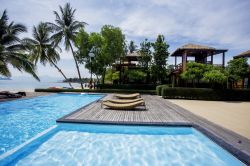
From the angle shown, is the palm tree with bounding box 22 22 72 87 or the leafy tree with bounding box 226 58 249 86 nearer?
the leafy tree with bounding box 226 58 249 86

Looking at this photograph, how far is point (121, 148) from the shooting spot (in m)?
5.87

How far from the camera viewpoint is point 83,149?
226 inches

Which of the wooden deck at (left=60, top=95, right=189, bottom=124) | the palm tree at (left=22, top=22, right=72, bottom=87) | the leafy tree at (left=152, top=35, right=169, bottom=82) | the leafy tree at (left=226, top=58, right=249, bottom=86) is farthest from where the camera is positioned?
the leafy tree at (left=152, top=35, right=169, bottom=82)

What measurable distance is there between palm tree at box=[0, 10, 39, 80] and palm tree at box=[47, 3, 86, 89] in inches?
413

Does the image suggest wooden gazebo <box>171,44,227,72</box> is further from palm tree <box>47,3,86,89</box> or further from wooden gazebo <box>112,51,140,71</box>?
palm tree <box>47,3,86,89</box>

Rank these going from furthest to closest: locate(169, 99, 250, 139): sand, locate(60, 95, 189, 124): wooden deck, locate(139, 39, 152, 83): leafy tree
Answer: locate(139, 39, 152, 83): leafy tree
locate(60, 95, 189, 124): wooden deck
locate(169, 99, 250, 139): sand

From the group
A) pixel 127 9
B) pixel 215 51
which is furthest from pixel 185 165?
pixel 215 51

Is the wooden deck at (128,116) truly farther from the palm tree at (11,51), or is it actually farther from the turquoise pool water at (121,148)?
the palm tree at (11,51)

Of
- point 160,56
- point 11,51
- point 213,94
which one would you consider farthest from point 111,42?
point 213,94

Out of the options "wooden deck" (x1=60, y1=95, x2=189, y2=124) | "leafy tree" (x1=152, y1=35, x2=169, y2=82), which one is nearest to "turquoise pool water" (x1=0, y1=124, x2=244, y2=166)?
"wooden deck" (x1=60, y1=95, x2=189, y2=124)

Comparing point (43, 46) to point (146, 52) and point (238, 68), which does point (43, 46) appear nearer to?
point (146, 52)

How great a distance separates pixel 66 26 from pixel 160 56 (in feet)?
47.0

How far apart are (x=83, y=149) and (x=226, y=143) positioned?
3959mm

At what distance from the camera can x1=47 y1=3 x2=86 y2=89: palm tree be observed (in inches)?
1107
